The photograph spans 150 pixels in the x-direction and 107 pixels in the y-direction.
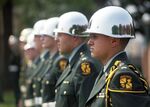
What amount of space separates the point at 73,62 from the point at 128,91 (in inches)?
97.9

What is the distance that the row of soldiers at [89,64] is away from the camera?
18.4 feet

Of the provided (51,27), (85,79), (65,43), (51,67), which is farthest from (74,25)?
(51,27)

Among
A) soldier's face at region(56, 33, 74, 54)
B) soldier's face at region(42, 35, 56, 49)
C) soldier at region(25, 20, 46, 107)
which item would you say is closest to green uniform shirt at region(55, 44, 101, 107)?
soldier's face at region(56, 33, 74, 54)

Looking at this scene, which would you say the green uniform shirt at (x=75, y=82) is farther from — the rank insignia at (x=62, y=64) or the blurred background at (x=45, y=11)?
the blurred background at (x=45, y=11)

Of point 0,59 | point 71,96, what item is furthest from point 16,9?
point 71,96

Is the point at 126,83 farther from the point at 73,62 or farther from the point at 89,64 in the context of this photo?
the point at 73,62

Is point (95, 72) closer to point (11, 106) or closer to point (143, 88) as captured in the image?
point (143, 88)

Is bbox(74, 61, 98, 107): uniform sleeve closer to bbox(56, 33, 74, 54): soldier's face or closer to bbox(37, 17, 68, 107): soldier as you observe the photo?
bbox(56, 33, 74, 54): soldier's face

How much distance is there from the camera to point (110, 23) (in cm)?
601

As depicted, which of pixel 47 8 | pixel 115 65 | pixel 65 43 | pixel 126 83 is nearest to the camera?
pixel 126 83

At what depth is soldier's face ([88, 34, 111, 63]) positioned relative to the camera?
5.99 meters

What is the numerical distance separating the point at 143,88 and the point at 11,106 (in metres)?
16.7

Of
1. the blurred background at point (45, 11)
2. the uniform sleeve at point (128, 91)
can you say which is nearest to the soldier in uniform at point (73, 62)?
the uniform sleeve at point (128, 91)

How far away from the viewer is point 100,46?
6.02 metres
